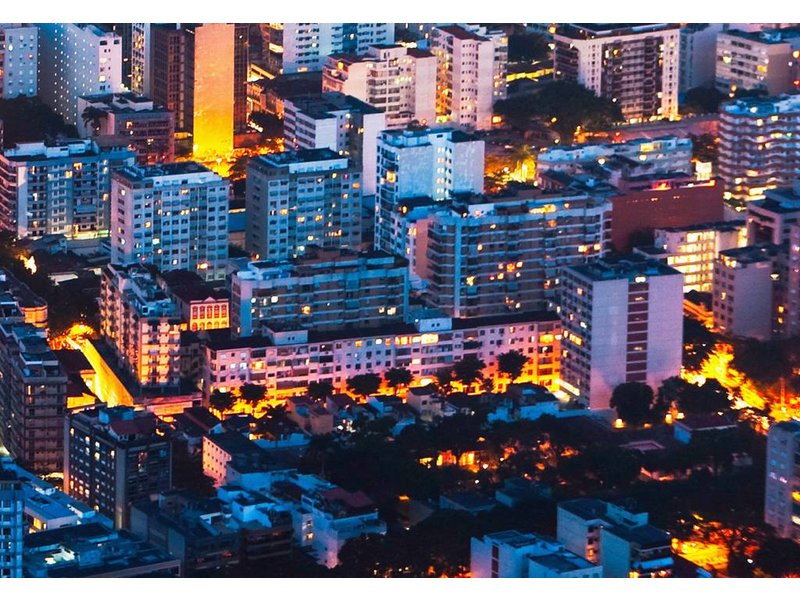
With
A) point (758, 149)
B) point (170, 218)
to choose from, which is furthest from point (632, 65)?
point (170, 218)

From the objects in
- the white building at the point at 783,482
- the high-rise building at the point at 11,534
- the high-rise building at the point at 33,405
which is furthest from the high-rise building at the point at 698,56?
the high-rise building at the point at 11,534

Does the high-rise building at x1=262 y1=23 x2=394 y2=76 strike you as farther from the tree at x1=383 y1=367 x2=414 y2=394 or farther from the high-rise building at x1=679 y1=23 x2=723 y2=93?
the tree at x1=383 y1=367 x2=414 y2=394

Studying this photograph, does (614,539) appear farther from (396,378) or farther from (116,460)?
(396,378)

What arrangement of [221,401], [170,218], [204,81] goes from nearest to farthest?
[221,401], [170,218], [204,81]

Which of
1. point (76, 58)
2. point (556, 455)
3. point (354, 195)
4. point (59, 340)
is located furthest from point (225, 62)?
point (556, 455)

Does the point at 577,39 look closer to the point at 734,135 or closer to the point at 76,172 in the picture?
the point at 734,135

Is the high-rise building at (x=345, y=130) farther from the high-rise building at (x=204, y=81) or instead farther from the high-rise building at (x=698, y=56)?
the high-rise building at (x=698, y=56)

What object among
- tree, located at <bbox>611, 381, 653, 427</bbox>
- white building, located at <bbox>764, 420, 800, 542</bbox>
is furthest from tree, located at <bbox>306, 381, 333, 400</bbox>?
white building, located at <bbox>764, 420, 800, 542</bbox>

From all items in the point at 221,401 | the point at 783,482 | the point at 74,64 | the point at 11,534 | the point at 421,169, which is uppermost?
the point at 74,64
